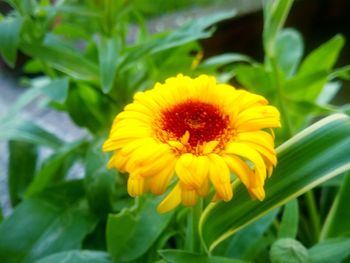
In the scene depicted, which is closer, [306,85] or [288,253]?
[288,253]

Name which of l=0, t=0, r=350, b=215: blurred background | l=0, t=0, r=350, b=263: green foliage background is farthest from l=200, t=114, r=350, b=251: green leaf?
l=0, t=0, r=350, b=215: blurred background

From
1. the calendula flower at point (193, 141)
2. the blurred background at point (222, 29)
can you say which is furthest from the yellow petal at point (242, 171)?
the blurred background at point (222, 29)

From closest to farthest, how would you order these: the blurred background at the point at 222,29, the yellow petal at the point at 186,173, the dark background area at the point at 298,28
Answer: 1. the yellow petal at the point at 186,173
2. the blurred background at the point at 222,29
3. the dark background area at the point at 298,28

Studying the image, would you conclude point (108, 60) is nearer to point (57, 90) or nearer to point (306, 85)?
point (57, 90)

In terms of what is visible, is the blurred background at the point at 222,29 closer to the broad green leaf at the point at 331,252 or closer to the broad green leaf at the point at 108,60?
the broad green leaf at the point at 108,60

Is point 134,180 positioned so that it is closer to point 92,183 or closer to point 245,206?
point 245,206

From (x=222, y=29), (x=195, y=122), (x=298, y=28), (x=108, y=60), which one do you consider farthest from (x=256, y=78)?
(x=298, y=28)
